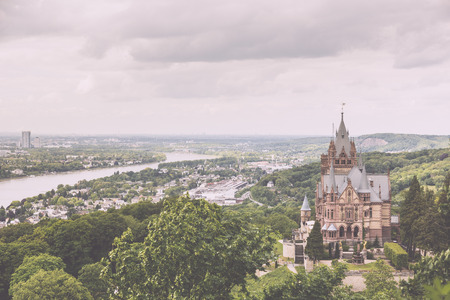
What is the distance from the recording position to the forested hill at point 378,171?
9212 centimetres

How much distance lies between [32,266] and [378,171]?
3636 inches

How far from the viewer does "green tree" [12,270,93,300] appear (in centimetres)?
2708

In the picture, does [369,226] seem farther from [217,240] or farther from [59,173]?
[59,173]

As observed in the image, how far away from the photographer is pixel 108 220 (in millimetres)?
44375

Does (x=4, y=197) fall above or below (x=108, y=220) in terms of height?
below

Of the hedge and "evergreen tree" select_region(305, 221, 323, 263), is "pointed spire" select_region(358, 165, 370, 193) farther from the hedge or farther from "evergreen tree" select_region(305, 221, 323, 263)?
"evergreen tree" select_region(305, 221, 323, 263)

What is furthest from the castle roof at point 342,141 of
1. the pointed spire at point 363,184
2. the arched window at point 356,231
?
the arched window at point 356,231

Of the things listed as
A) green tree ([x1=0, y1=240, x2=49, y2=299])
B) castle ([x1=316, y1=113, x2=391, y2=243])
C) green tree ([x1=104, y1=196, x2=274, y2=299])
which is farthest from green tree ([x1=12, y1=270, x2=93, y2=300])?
castle ([x1=316, y1=113, x2=391, y2=243])

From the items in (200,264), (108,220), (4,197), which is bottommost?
(4,197)

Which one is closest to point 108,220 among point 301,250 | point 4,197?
point 301,250

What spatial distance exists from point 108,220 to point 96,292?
1088cm

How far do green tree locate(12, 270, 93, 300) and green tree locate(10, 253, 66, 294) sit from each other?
1.69 metres

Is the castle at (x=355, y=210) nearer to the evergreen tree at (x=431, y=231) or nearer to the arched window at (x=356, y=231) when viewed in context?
the arched window at (x=356, y=231)

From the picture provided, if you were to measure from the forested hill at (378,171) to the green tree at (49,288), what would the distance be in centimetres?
6510
